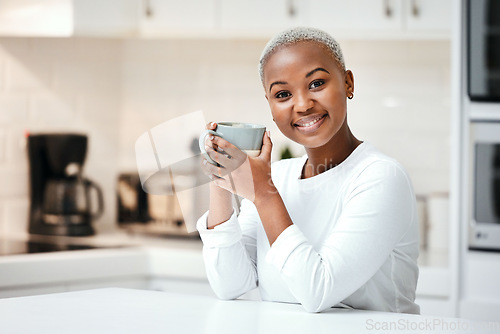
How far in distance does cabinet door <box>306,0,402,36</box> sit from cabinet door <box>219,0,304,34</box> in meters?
0.06

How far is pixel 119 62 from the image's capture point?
2986 millimetres

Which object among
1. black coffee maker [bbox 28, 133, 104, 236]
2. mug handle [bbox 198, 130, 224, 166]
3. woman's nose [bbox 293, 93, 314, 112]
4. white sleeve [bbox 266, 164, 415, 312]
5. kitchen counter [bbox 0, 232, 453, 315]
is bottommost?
kitchen counter [bbox 0, 232, 453, 315]

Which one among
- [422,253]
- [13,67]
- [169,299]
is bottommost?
[422,253]

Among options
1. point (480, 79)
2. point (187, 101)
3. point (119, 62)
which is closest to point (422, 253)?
point (480, 79)

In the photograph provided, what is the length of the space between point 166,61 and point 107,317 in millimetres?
2139

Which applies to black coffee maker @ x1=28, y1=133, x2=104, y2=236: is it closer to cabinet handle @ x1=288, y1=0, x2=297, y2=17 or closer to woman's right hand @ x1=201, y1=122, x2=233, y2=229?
cabinet handle @ x1=288, y1=0, x2=297, y2=17

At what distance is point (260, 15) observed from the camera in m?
2.46

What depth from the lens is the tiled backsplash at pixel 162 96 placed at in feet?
8.57

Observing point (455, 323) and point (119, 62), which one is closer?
point (455, 323)

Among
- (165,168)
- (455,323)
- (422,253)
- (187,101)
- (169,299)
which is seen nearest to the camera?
(455,323)

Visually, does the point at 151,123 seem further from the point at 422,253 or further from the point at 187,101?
Result: the point at 422,253

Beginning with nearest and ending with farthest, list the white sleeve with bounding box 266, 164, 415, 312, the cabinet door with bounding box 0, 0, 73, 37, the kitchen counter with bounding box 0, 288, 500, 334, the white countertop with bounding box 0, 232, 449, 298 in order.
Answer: the kitchen counter with bounding box 0, 288, 500, 334, the white sleeve with bounding box 266, 164, 415, 312, the white countertop with bounding box 0, 232, 449, 298, the cabinet door with bounding box 0, 0, 73, 37

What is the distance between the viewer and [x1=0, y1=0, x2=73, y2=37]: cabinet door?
2449 millimetres

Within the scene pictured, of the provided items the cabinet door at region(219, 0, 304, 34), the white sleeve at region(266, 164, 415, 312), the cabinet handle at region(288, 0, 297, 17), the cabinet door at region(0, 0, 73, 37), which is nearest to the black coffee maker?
the cabinet door at region(0, 0, 73, 37)
